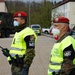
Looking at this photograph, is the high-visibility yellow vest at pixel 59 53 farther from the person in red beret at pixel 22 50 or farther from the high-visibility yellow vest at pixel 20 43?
the high-visibility yellow vest at pixel 20 43

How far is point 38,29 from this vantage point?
1964 inches

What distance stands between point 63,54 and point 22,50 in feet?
5.60

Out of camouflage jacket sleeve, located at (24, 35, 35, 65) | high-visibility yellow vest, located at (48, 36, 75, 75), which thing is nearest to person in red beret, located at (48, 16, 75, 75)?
high-visibility yellow vest, located at (48, 36, 75, 75)

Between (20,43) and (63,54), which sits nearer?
A: (63,54)

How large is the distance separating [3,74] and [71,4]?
239ft

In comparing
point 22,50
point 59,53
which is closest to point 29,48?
point 22,50

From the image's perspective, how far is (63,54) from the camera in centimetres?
416

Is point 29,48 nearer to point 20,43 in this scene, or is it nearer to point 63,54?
point 20,43

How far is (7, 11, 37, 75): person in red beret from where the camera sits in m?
5.63

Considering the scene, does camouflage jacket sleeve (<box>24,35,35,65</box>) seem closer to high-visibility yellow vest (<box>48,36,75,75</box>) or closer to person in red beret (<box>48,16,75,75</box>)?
person in red beret (<box>48,16,75,75</box>)

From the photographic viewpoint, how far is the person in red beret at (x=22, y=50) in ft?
18.5

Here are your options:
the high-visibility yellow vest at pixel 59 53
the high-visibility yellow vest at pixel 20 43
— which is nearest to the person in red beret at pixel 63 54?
the high-visibility yellow vest at pixel 59 53

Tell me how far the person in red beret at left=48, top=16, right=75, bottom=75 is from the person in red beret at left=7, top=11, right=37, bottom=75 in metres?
1.21

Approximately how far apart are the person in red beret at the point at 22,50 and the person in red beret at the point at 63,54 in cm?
121
